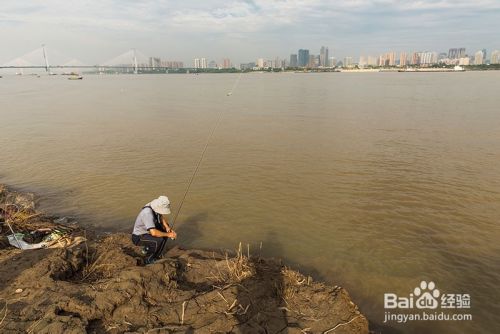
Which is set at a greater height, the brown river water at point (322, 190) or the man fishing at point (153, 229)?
the man fishing at point (153, 229)

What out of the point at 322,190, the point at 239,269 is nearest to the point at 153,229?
the point at 239,269

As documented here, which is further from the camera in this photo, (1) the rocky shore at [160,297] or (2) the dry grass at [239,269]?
(2) the dry grass at [239,269]

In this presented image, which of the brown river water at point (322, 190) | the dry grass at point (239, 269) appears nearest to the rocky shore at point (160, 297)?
the dry grass at point (239, 269)

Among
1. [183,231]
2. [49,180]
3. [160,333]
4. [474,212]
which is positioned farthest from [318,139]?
[160,333]

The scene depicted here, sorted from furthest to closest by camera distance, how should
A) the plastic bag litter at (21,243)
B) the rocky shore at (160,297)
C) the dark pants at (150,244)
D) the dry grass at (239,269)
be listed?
the plastic bag litter at (21,243) < the dark pants at (150,244) < the dry grass at (239,269) < the rocky shore at (160,297)

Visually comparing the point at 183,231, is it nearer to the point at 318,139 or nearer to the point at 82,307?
the point at 82,307

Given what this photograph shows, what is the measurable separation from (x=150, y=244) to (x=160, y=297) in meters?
1.52

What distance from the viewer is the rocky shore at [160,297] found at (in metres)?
4.37

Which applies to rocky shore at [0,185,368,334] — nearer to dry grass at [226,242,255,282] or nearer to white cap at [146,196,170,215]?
dry grass at [226,242,255,282]

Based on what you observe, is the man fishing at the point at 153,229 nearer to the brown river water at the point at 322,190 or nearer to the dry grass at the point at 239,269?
the dry grass at the point at 239,269

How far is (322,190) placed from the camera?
1049 centimetres

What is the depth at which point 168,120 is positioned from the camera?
23.6 m

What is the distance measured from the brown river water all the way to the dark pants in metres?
1.59

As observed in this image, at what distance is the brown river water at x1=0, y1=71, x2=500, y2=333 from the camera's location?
6699mm
